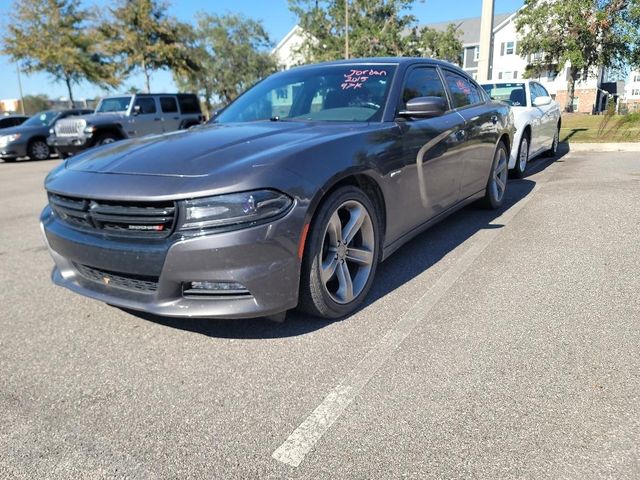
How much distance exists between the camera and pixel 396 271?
382 centimetres

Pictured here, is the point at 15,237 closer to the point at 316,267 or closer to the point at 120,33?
the point at 316,267

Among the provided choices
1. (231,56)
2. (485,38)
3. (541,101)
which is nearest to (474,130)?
(541,101)

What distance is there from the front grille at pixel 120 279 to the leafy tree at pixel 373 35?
30724 mm

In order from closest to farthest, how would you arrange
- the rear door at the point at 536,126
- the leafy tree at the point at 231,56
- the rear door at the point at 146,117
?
the rear door at the point at 536,126, the rear door at the point at 146,117, the leafy tree at the point at 231,56

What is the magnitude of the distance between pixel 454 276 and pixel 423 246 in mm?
802

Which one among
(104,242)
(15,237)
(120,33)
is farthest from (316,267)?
(120,33)

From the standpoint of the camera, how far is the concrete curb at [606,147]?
35.7 ft

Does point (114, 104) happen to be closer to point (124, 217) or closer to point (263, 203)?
point (124, 217)

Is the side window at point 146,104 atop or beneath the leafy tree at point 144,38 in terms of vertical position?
beneath

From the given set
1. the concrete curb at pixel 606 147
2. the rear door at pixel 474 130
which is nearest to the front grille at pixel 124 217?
the rear door at pixel 474 130

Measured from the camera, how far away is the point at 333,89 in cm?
379

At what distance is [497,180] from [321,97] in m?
2.74

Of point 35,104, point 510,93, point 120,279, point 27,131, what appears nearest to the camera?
point 120,279

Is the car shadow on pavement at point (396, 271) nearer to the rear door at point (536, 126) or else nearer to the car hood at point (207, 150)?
the car hood at point (207, 150)
